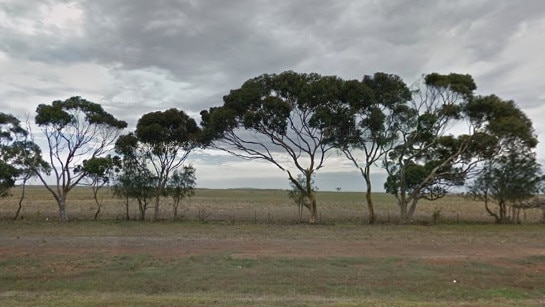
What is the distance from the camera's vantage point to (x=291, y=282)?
12867mm

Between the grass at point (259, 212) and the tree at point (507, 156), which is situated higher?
the tree at point (507, 156)

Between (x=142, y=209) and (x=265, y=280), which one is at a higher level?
(x=142, y=209)

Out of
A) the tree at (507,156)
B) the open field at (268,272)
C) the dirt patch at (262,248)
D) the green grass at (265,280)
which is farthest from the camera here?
the tree at (507,156)

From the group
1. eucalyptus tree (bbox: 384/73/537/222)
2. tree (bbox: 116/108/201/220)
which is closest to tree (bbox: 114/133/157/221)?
tree (bbox: 116/108/201/220)

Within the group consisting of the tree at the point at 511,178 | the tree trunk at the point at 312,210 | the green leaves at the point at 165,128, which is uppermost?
the green leaves at the point at 165,128

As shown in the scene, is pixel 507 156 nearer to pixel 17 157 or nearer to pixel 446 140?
pixel 446 140

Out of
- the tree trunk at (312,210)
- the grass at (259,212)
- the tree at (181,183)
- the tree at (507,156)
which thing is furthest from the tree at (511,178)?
the tree at (181,183)

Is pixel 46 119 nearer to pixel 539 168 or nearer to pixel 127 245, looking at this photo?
pixel 127 245

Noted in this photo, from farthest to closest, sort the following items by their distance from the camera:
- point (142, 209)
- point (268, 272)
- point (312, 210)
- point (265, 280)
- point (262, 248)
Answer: point (142, 209)
point (312, 210)
point (262, 248)
point (268, 272)
point (265, 280)

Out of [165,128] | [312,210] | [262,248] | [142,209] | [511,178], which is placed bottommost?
[262,248]

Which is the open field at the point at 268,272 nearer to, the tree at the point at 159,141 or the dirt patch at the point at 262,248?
the dirt patch at the point at 262,248

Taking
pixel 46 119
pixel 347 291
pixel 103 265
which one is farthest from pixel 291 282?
pixel 46 119

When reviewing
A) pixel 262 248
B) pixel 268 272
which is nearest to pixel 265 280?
pixel 268 272

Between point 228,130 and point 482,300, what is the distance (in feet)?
95.9
